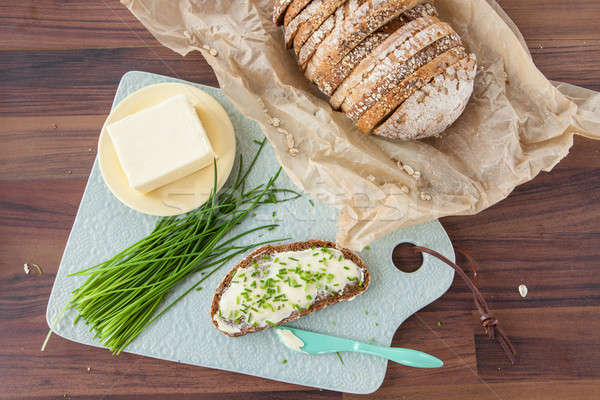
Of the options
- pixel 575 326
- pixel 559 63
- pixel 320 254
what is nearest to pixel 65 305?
pixel 320 254

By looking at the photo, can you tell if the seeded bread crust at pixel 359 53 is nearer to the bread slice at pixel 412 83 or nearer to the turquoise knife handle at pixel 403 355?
the bread slice at pixel 412 83

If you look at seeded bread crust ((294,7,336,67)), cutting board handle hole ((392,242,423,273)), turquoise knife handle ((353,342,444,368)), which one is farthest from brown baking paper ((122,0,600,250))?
turquoise knife handle ((353,342,444,368))

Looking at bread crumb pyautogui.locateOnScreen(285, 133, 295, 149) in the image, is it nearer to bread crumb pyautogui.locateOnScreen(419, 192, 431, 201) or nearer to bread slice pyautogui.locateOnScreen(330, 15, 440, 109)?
bread slice pyautogui.locateOnScreen(330, 15, 440, 109)

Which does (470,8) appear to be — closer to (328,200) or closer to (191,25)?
(328,200)

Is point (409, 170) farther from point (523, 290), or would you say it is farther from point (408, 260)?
point (523, 290)

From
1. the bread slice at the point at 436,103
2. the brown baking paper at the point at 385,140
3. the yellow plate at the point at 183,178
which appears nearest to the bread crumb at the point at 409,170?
the brown baking paper at the point at 385,140
